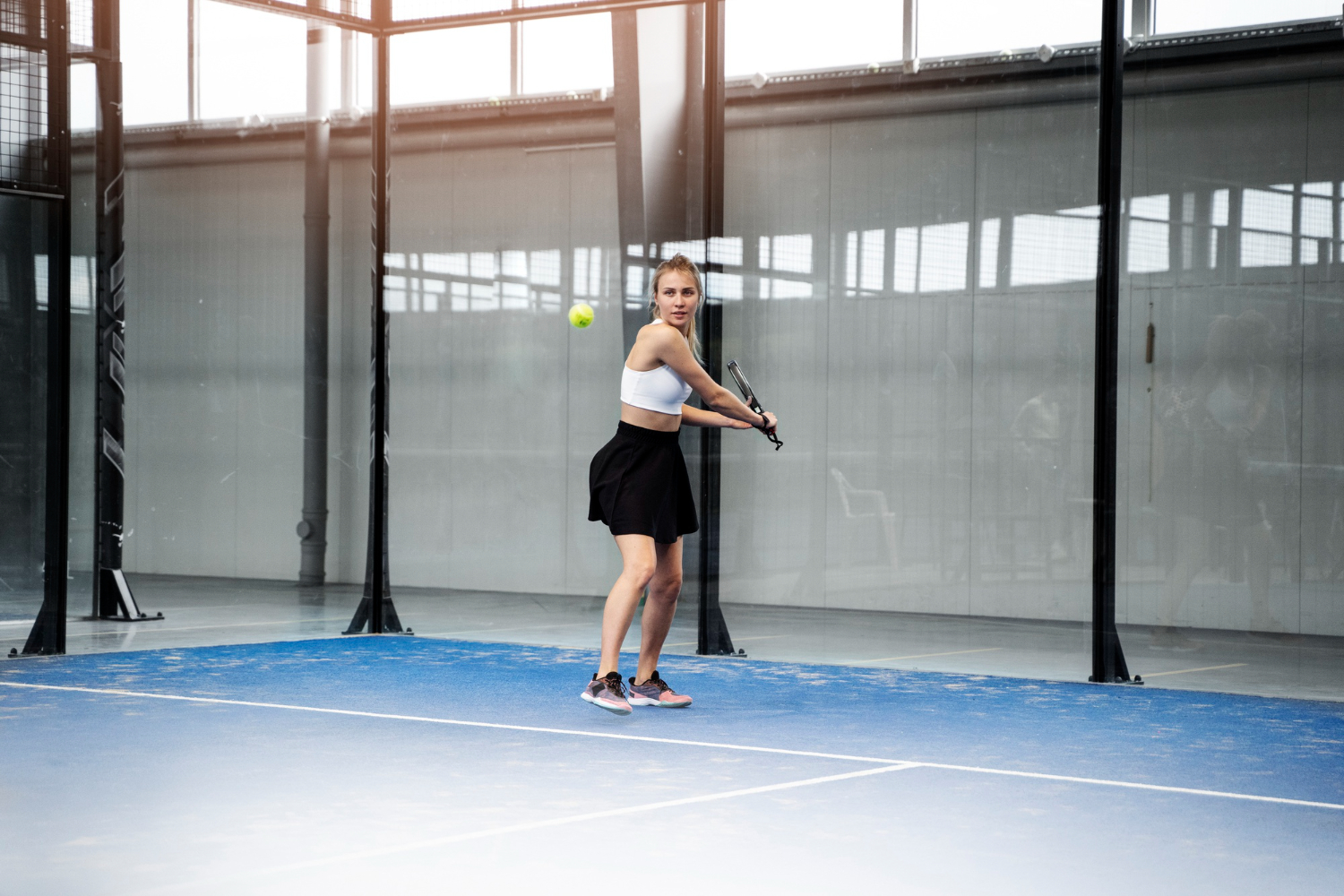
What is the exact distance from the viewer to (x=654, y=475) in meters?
4.80

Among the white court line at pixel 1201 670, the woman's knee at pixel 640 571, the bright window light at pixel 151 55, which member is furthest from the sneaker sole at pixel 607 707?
the bright window light at pixel 151 55

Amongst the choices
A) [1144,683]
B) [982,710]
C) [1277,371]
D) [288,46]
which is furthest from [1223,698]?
[288,46]

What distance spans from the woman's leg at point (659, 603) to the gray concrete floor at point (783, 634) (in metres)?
1.56

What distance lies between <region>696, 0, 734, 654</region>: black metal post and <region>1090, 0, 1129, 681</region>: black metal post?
1527 millimetres

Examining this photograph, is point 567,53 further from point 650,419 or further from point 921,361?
point 650,419

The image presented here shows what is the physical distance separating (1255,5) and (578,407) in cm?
416

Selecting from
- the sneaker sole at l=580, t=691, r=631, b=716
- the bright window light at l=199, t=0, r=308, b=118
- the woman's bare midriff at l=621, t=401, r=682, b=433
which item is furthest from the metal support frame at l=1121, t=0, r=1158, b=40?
the sneaker sole at l=580, t=691, r=631, b=716

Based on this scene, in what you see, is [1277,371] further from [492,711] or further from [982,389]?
[492,711]

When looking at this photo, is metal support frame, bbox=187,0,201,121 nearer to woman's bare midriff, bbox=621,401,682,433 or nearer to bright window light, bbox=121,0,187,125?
bright window light, bbox=121,0,187,125

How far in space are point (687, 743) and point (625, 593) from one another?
2.14ft

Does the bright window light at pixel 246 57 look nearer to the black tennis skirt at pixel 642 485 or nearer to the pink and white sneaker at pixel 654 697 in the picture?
the black tennis skirt at pixel 642 485

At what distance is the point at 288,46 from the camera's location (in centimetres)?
856

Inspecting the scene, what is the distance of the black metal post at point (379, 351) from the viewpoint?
734cm

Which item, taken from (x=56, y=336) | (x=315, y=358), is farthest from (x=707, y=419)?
(x=315, y=358)
